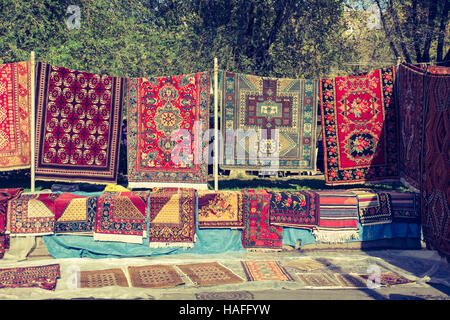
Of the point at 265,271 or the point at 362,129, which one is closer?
the point at 265,271

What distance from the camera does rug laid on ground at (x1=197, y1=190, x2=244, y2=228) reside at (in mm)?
6832

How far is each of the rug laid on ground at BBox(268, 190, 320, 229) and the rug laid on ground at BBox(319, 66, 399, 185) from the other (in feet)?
2.97

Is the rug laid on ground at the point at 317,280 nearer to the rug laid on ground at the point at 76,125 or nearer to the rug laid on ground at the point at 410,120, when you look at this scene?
the rug laid on ground at the point at 410,120

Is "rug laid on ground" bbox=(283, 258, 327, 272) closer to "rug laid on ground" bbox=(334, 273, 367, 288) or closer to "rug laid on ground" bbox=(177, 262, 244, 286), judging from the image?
"rug laid on ground" bbox=(334, 273, 367, 288)

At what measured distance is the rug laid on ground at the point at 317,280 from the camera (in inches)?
217

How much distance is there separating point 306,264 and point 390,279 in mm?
1076

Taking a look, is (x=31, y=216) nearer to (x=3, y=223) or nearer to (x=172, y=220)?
(x=3, y=223)

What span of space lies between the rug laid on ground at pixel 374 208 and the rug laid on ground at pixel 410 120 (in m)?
0.51

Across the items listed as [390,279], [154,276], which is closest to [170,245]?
[154,276]

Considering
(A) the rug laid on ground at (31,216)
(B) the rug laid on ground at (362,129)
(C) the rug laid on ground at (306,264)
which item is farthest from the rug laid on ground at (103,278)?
(B) the rug laid on ground at (362,129)

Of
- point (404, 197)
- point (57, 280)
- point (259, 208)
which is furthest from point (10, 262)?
point (404, 197)

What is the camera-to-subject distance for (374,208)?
23.1 feet

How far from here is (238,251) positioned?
6.88m

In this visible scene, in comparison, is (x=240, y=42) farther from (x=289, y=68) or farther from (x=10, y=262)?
(x=10, y=262)
